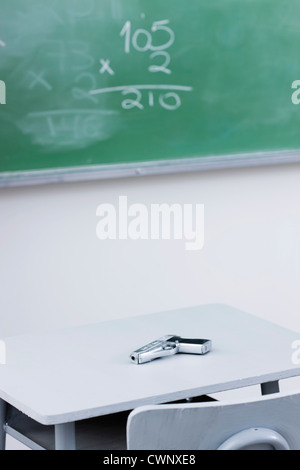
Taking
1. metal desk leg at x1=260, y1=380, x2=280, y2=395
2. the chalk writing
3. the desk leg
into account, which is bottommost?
the desk leg

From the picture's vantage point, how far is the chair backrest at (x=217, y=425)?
1.77 metres

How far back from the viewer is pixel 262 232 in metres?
3.75

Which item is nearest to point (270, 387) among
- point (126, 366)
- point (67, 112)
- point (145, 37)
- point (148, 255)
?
point (126, 366)

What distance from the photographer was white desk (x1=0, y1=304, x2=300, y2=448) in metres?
2.01

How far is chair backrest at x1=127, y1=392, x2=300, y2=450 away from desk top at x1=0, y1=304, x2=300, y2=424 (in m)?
0.20

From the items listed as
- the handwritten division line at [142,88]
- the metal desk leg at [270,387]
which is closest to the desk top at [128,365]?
the metal desk leg at [270,387]

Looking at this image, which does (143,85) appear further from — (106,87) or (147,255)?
(147,255)

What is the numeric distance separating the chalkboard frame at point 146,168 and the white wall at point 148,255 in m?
0.05

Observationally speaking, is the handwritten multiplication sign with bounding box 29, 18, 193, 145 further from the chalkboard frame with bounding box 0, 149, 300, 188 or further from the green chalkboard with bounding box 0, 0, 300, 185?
the chalkboard frame with bounding box 0, 149, 300, 188

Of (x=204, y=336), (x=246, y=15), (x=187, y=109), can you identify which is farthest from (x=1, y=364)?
(x=246, y=15)

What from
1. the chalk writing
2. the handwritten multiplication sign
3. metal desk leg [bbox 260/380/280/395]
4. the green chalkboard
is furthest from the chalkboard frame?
metal desk leg [bbox 260/380/280/395]

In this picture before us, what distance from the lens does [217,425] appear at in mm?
1825

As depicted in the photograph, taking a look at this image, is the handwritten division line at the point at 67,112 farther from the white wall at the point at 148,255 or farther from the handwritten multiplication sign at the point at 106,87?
the white wall at the point at 148,255

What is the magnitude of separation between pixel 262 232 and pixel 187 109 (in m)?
0.64
